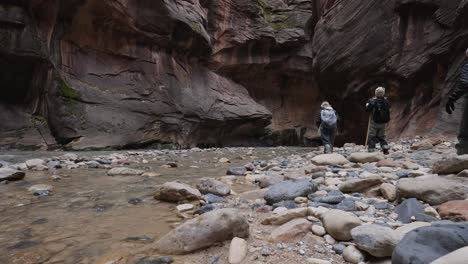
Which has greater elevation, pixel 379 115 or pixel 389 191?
pixel 379 115

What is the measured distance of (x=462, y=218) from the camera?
A: 6.63ft

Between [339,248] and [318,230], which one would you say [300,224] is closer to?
[318,230]

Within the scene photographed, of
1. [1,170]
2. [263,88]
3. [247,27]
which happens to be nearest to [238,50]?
[247,27]

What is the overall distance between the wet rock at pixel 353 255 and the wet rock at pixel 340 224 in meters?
0.18

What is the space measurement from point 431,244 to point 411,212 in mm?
959

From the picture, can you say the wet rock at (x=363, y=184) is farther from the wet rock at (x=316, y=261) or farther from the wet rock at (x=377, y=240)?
the wet rock at (x=316, y=261)

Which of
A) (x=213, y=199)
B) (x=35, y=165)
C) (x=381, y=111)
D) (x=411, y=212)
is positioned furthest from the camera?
(x=381, y=111)

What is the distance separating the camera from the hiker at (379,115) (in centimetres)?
684

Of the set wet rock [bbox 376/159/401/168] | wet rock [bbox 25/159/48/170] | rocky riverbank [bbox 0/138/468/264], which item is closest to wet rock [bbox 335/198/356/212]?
rocky riverbank [bbox 0/138/468/264]

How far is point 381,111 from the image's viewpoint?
270 inches

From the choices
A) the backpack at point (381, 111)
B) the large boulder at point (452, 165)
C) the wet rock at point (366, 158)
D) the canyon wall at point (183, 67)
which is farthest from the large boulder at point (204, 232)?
the canyon wall at point (183, 67)

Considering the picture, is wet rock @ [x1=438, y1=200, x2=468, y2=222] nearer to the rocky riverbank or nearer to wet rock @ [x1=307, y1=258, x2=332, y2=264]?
the rocky riverbank

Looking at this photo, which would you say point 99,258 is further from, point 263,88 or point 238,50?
point 263,88

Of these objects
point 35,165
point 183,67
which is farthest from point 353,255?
point 183,67
